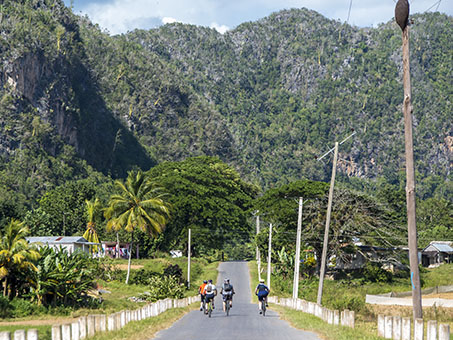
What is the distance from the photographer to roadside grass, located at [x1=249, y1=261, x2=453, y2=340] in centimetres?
2610

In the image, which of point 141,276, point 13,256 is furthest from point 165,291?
point 141,276

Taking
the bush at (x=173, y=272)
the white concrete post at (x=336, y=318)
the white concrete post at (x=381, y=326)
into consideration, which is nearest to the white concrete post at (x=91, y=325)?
the white concrete post at (x=381, y=326)

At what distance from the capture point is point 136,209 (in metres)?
74.8

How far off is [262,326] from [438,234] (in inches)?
3862

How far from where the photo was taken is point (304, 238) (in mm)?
71375

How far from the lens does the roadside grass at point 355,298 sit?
85.6 ft

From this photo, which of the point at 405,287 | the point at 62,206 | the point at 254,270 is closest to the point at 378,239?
the point at 405,287

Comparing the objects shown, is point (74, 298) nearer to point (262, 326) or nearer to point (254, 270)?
point (262, 326)

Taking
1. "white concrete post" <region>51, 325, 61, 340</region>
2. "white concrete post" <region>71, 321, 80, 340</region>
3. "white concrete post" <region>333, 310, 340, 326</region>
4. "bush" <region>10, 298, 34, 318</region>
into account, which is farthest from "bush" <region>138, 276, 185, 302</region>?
"white concrete post" <region>51, 325, 61, 340</region>

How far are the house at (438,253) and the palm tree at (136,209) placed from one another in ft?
159

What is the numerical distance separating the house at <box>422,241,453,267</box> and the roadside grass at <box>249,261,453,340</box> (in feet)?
31.2

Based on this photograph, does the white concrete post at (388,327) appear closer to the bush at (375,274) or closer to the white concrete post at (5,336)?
the white concrete post at (5,336)

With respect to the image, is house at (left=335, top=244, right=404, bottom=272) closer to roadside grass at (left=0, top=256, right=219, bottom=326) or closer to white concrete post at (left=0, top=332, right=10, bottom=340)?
roadside grass at (left=0, top=256, right=219, bottom=326)

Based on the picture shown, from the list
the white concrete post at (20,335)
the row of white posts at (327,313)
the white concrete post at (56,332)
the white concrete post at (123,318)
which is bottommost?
the row of white posts at (327,313)
